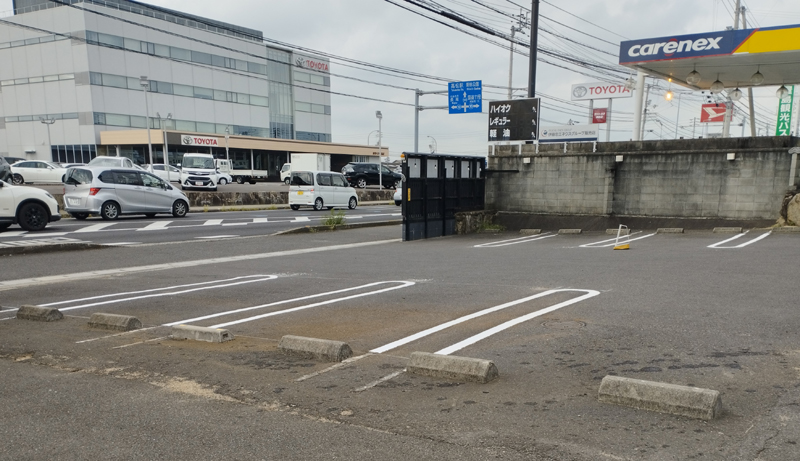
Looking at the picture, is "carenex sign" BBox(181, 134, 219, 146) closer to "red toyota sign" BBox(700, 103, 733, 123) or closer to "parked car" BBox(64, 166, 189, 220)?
"parked car" BBox(64, 166, 189, 220)

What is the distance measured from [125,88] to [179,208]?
136 feet

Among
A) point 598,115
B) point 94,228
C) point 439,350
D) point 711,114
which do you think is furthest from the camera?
point 598,115

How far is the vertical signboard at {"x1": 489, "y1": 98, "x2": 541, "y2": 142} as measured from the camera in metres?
20.2

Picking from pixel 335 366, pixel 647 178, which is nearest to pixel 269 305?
pixel 335 366

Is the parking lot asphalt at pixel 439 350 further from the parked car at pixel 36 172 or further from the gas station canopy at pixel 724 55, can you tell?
the parked car at pixel 36 172

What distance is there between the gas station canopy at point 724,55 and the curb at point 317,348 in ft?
55.3

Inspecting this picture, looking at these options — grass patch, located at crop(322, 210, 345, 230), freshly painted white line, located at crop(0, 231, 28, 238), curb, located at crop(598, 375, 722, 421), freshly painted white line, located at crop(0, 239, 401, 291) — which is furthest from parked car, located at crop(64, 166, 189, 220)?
curb, located at crop(598, 375, 722, 421)

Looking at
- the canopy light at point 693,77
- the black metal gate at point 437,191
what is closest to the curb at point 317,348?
the black metal gate at point 437,191

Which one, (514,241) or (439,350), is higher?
(439,350)

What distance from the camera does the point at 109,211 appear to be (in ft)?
67.4

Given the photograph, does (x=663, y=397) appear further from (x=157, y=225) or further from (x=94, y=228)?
(x=157, y=225)

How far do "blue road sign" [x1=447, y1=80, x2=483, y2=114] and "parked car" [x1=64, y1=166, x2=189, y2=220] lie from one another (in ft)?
55.0

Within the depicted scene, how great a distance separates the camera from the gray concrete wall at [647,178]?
53.8ft

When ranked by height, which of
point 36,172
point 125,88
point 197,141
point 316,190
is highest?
point 125,88
